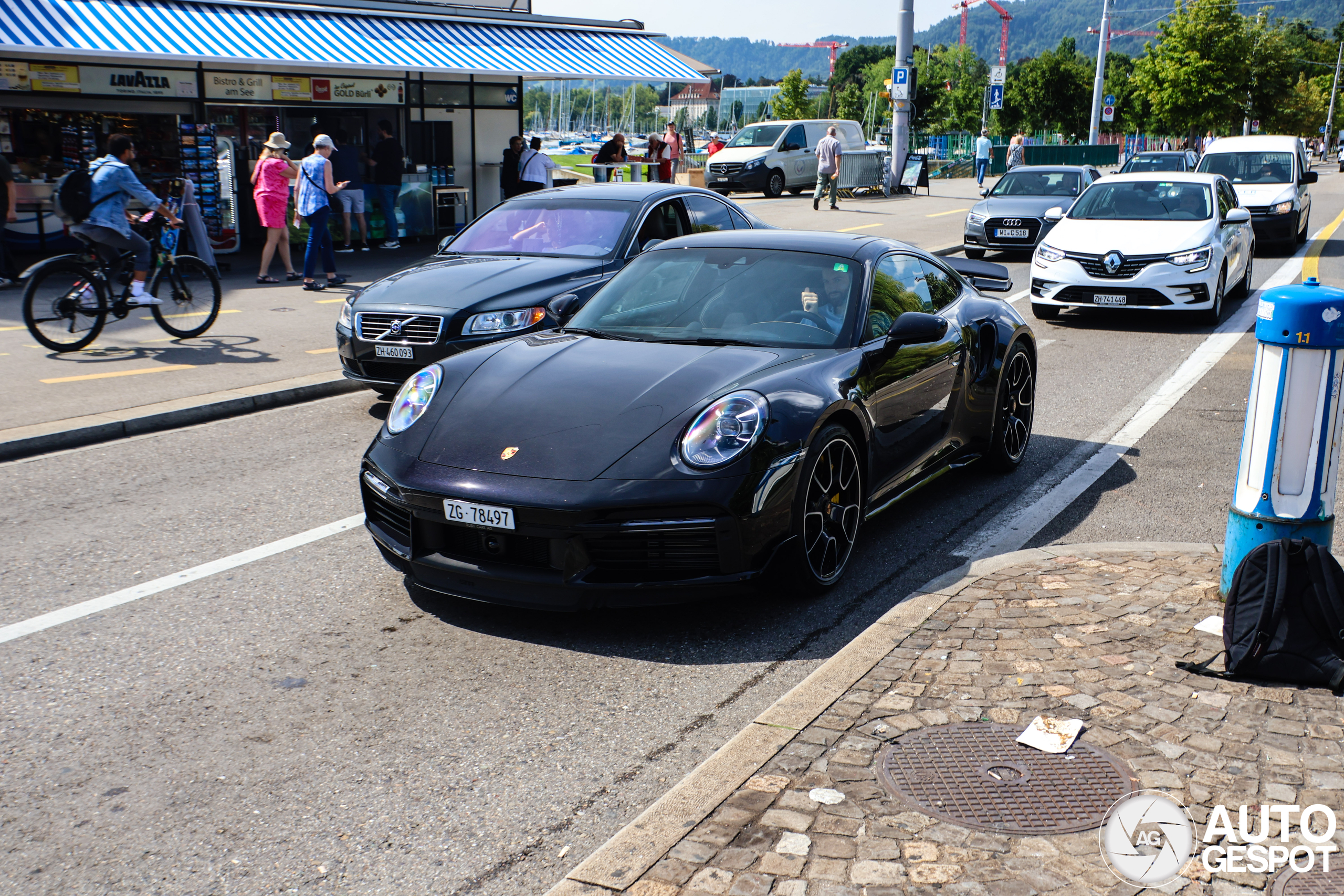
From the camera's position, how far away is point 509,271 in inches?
359

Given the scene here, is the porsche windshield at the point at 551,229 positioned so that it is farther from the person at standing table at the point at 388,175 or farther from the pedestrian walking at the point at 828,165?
the pedestrian walking at the point at 828,165

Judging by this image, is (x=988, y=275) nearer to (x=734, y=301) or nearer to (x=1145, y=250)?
(x=734, y=301)

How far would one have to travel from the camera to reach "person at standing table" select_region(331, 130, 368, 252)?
1845cm

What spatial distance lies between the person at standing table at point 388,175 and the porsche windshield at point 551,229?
9553mm

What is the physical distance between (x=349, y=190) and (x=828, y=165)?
12.0 m

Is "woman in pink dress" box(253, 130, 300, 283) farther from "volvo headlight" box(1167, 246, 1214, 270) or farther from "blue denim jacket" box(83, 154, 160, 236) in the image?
"volvo headlight" box(1167, 246, 1214, 270)

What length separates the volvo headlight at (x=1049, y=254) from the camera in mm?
13258

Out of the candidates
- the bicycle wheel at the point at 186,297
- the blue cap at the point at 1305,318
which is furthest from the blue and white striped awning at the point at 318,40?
the blue cap at the point at 1305,318

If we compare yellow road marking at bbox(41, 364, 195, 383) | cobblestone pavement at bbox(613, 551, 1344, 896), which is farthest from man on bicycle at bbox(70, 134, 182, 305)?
cobblestone pavement at bbox(613, 551, 1344, 896)

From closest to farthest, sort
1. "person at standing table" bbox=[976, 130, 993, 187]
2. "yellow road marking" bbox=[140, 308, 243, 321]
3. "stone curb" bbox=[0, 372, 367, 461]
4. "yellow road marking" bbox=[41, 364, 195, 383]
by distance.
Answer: "stone curb" bbox=[0, 372, 367, 461] < "yellow road marking" bbox=[41, 364, 195, 383] < "yellow road marking" bbox=[140, 308, 243, 321] < "person at standing table" bbox=[976, 130, 993, 187]

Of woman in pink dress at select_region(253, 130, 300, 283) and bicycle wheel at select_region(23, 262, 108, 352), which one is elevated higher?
woman in pink dress at select_region(253, 130, 300, 283)

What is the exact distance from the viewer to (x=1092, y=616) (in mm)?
4531

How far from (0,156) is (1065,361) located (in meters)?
11.6

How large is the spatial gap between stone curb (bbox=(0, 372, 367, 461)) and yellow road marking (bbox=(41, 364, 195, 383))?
107 cm
